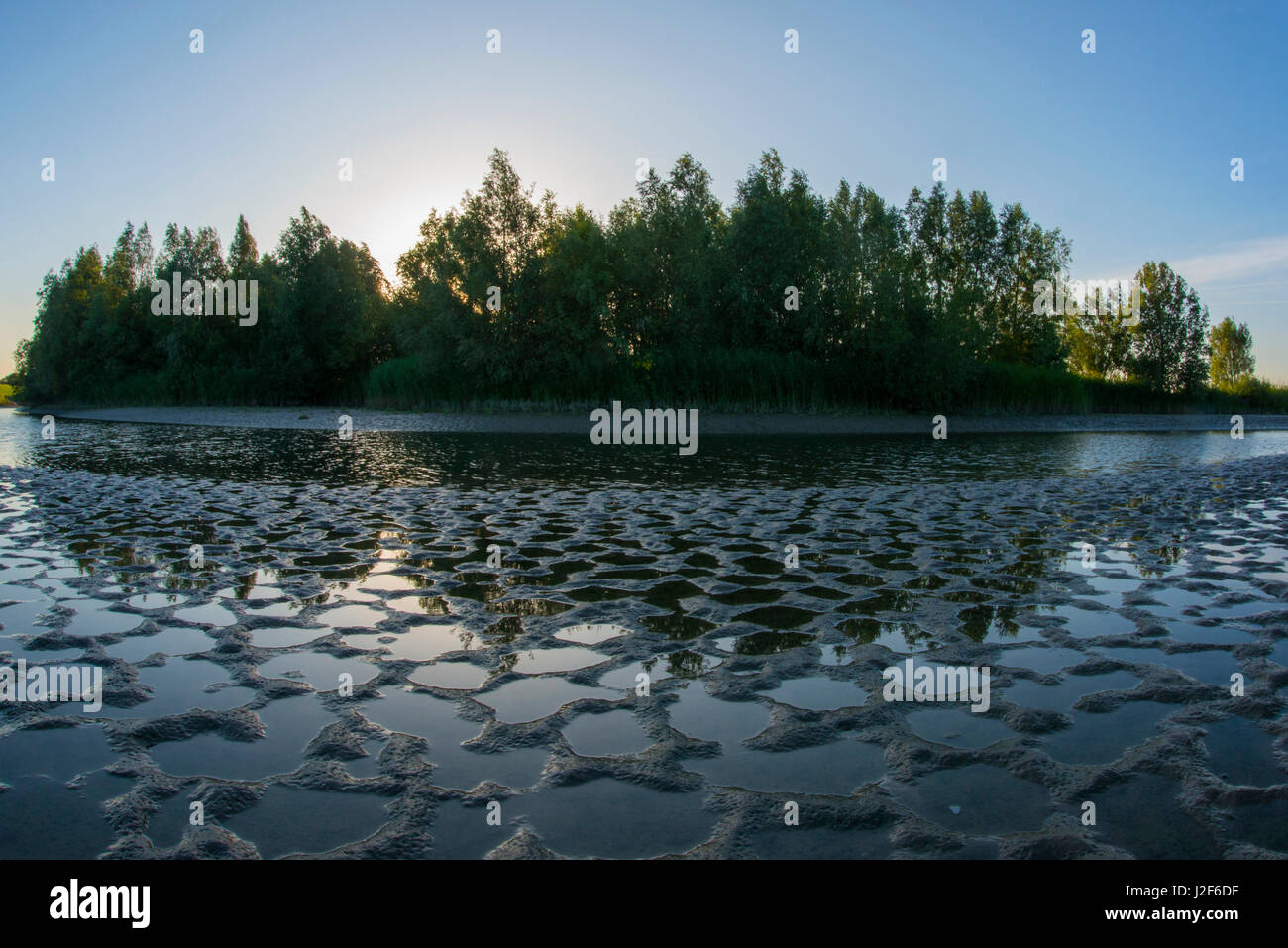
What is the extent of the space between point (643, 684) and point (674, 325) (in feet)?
143

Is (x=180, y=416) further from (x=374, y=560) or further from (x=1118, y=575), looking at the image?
(x=1118, y=575)

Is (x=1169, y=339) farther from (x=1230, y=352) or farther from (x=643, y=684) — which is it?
(x=643, y=684)

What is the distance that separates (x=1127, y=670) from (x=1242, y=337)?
104 m

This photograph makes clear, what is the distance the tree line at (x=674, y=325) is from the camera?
43938 millimetres

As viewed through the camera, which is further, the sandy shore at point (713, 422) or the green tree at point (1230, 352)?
the green tree at point (1230, 352)

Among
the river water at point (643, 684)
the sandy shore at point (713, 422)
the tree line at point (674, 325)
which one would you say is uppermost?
the tree line at point (674, 325)

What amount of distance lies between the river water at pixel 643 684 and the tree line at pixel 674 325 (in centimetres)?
3159

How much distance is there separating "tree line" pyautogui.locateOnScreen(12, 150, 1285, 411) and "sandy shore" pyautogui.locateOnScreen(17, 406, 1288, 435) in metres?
2.11

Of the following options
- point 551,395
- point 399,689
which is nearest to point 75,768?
point 399,689

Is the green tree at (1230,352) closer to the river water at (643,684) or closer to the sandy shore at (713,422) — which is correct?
the sandy shore at (713,422)

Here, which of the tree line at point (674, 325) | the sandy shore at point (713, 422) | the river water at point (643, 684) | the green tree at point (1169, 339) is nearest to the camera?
→ the river water at point (643, 684)

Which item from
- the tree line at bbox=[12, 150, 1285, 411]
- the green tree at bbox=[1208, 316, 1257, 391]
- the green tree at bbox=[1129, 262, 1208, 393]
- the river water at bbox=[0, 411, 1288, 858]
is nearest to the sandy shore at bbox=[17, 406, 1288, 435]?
the tree line at bbox=[12, 150, 1285, 411]

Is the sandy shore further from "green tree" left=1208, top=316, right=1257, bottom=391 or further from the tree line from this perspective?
"green tree" left=1208, top=316, right=1257, bottom=391

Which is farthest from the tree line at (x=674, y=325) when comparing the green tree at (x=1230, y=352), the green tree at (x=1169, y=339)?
the green tree at (x=1230, y=352)
